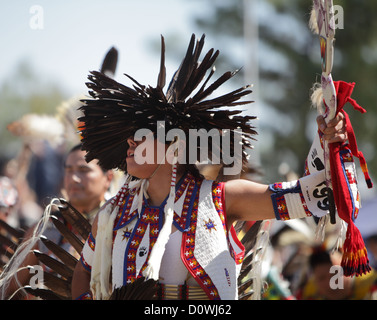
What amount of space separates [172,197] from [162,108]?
423 millimetres

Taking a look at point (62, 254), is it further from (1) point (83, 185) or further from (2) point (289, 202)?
(2) point (289, 202)

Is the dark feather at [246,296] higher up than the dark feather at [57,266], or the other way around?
the dark feather at [57,266]

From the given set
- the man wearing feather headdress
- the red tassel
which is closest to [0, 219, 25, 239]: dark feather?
the man wearing feather headdress

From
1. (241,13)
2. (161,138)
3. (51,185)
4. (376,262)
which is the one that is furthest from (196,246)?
(241,13)

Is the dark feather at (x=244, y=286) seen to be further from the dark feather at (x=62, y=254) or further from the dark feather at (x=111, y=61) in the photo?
the dark feather at (x=111, y=61)

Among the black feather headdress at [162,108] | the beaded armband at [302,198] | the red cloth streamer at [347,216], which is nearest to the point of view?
the red cloth streamer at [347,216]

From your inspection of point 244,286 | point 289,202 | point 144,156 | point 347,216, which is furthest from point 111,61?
point 347,216

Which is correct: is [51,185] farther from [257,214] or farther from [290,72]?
[290,72]

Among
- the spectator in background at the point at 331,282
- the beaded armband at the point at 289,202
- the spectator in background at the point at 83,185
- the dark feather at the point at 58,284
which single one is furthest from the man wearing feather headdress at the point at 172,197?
the spectator in background at the point at 331,282

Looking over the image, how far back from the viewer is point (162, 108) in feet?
10.4

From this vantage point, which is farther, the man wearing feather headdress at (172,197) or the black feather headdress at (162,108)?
the black feather headdress at (162,108)

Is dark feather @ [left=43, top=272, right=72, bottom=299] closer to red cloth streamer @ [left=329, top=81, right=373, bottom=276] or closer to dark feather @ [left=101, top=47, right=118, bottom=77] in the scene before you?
dark feather @ [left=101, top=47, right=118, bottom=77]

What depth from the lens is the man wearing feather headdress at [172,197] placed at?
2.99m
